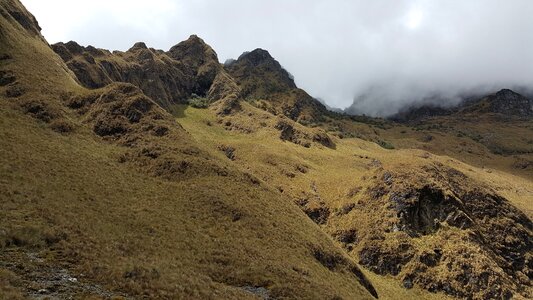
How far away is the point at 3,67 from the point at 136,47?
85.0 meters

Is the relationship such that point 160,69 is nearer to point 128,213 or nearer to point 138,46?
point 138,46

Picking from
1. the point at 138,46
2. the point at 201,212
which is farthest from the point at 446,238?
the point at 138,46

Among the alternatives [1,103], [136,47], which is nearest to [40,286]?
[1,103]

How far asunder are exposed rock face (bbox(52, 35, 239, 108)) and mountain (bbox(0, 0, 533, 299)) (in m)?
1.67

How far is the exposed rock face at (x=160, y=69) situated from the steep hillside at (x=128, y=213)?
119 feet

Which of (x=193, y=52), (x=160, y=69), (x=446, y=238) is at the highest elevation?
(x=193, y=52)

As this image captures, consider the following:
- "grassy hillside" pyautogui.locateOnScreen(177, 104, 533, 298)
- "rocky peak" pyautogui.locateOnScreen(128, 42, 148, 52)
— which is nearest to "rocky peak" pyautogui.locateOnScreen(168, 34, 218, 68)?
"rocky peak" pyautogui.locateOnScreen(128, 42, 148, 52)

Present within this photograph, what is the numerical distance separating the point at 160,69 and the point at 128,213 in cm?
11405

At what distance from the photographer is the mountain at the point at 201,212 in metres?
34.5

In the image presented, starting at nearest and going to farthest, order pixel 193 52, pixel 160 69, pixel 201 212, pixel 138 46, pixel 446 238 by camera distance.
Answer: pixel 201 212 < pixel 446 238 < pixel 160 69 < pixel 138 46 < pixel 193 52

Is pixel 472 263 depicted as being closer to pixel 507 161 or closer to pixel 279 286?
pixel 279 286

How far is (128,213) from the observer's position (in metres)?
45.5

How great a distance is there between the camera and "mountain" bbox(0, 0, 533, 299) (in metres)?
34.5

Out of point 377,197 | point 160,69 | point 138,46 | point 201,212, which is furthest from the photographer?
point 138,46
